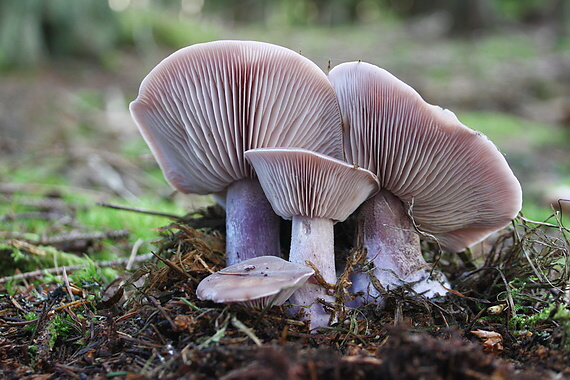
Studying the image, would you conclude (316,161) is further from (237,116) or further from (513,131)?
(513,131)

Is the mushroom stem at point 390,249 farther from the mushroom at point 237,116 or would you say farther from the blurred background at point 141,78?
the blurred background at point 141,78

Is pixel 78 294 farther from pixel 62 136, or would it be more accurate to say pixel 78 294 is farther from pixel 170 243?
pixel 62 136

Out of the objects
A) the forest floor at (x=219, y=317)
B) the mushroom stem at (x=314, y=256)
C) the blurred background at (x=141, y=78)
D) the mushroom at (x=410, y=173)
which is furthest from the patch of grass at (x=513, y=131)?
the mushroom stem at (x=314, y=256)

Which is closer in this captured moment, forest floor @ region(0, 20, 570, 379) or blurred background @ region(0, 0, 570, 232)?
forest floor @ region(0, 20, 570, 379)

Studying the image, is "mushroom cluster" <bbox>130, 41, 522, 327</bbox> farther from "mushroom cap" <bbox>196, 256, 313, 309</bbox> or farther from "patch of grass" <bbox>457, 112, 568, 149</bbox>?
"patch of grass" <bbox>457, 112, 568, 149</bbox>

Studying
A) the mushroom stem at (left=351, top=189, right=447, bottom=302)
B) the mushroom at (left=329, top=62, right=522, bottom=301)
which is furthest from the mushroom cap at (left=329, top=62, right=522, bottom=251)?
the mushroom stem at (left=351, top=189, right=447, bottom=302)
